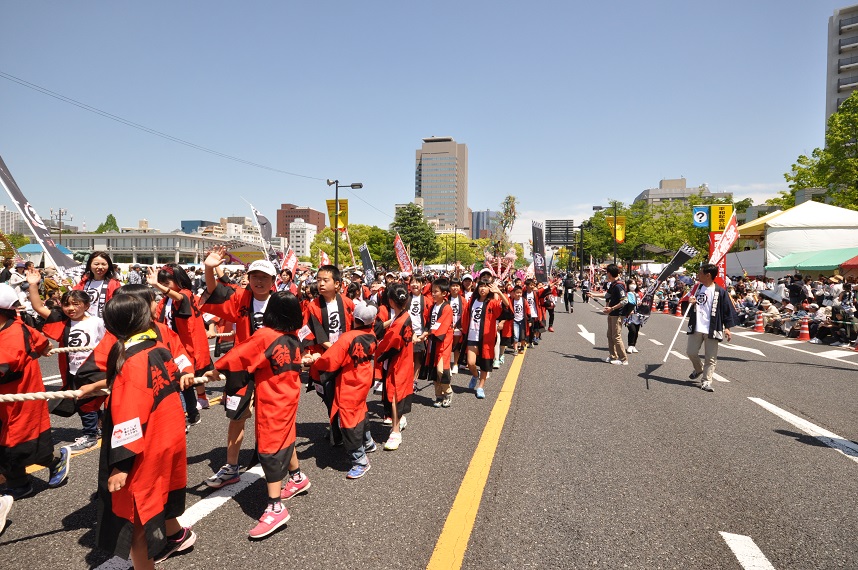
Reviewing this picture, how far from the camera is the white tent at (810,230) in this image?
2652cm

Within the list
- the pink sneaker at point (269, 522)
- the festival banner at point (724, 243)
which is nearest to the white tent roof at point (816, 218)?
the festival banner at point (724, 243)

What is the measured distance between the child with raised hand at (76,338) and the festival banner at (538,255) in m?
11.1

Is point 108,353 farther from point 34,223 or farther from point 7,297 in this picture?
point 34,223

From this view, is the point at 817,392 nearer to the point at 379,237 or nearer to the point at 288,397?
the point at 288,397

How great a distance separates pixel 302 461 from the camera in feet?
15.1

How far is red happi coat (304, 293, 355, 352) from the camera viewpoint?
5004mm

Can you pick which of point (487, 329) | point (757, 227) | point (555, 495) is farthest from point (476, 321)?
point (757, 227)

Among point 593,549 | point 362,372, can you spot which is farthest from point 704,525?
point 362,372

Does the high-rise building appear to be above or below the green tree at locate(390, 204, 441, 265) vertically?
above

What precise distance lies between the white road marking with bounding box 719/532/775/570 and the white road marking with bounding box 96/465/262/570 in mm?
3519

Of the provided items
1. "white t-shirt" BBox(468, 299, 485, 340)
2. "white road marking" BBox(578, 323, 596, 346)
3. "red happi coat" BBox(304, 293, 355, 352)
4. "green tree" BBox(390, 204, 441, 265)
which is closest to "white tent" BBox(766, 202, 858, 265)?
"white road marking" BBox(578, 323, 596, 346)

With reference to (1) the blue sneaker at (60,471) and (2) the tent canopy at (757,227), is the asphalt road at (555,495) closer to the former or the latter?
(1) the blue sneaker at (60,471)

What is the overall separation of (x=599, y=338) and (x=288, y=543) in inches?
499

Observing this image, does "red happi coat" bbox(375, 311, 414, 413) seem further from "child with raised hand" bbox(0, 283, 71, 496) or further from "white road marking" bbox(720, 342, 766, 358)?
"white road marking" bbox(720, 342, 766, 358)
